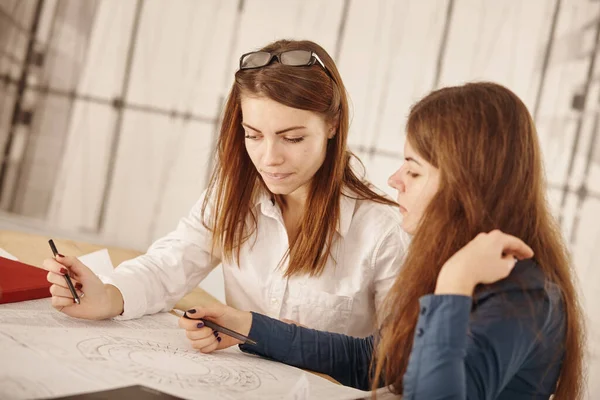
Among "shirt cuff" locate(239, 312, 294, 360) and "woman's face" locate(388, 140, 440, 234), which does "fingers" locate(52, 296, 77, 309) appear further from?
"woman's face" locate(388, 140, 440, 234)

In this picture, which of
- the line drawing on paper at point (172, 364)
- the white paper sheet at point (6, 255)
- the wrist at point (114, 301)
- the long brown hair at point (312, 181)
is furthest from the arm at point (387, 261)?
the white paper sheet at point (6, 255)

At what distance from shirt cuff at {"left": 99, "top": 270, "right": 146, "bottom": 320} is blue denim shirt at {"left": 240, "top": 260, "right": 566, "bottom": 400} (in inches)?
25.0

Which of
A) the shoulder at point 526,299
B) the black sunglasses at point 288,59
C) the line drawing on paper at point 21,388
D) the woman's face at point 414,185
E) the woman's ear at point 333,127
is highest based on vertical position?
the black sunglasses at point 288,59

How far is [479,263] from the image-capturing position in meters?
0.90

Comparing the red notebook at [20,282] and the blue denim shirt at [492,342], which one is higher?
the blue denim shirt at [492,342]

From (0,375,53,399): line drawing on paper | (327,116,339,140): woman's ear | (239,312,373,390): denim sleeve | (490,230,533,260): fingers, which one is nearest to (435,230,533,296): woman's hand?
(490,230,533,260): fingers

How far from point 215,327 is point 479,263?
19.4 inches

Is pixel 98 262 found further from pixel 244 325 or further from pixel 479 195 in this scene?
pixel 479 195

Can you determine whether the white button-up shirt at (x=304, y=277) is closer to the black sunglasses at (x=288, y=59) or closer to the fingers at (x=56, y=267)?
the fingers at (x=56, y=267)

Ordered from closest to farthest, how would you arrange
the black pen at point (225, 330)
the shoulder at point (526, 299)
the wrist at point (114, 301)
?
the shoulder at point (526, 299) < the black pen at point (225, 330) < the wrist at point (114, 301)

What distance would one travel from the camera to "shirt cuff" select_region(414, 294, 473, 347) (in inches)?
33.6

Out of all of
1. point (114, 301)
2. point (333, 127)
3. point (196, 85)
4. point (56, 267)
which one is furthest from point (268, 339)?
point (196, 85)

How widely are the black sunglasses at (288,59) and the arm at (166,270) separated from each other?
38 cm

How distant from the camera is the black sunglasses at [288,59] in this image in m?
Result: 1.44
